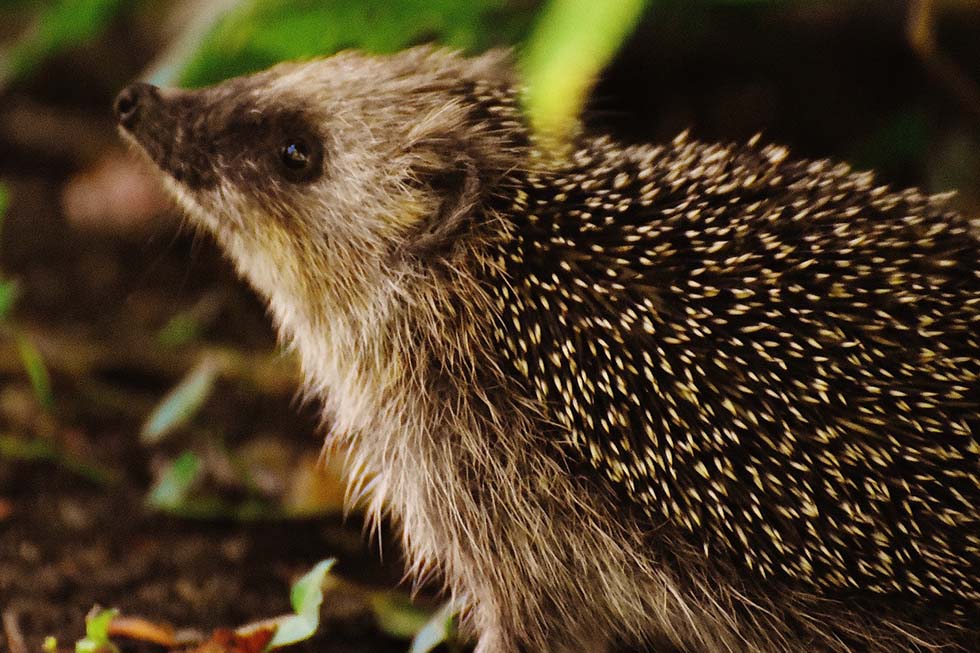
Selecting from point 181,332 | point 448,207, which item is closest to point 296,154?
point 448,207

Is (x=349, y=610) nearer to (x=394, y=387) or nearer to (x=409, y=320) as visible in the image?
(x=394, y=387)

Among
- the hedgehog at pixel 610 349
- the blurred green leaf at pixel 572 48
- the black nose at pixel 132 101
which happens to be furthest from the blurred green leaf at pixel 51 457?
the blurred green leaf at pixel 572 48

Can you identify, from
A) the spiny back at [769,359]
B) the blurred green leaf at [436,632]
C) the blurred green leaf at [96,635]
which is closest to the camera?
the spiny back at [769,359]

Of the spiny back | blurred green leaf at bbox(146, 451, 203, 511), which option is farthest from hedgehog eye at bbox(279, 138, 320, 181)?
blurred green leaf at bbox(146, 451, 203, 511)

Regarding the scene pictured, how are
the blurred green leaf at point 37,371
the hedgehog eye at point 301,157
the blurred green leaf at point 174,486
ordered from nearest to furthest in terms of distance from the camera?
the hedgehog eye at point 301,157 < the blurred green leaf at point 174,486 < the blurred green leaf at point 37,371

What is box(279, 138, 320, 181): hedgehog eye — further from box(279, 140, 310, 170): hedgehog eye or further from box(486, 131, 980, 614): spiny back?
box(486, 131, 980, 614): spiny back

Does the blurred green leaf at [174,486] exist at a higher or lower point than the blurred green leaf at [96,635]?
higher

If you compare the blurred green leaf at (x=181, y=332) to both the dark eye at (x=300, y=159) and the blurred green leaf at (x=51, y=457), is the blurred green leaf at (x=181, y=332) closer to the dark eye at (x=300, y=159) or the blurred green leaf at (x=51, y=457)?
the blurred green leaf at (x=51, y=457)
